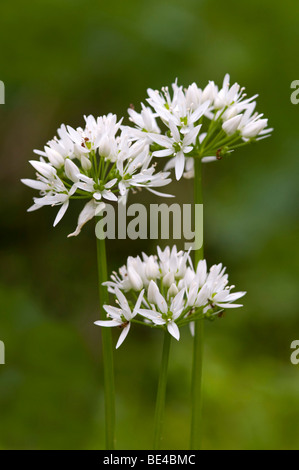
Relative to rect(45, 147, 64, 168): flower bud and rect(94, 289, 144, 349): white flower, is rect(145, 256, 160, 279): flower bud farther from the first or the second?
rect(45, 147, 64, 168): flower bud

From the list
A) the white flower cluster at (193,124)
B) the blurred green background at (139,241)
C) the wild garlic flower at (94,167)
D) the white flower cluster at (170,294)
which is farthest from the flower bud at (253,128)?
the blurred green background at (139,241)

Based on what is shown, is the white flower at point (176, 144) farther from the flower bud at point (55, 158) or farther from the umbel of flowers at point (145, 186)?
the flower bud at point (55, 158)

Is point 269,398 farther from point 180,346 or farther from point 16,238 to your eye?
point 16,238

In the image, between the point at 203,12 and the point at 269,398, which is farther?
the point at 203,12

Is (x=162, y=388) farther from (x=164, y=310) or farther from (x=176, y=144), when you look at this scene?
(x=176, y=144)

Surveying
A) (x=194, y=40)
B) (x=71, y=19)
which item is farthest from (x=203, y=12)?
(x=71, y=19)

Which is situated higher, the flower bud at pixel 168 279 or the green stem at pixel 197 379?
the flower bud at pixel 168 279

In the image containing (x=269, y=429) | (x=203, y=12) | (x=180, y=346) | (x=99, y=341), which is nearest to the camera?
(x=269, y=429)

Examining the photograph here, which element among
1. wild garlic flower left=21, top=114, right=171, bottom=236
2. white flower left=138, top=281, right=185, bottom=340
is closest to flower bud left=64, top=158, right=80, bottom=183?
wild garlic flower left=21, top=114, right=171, bottom=236
